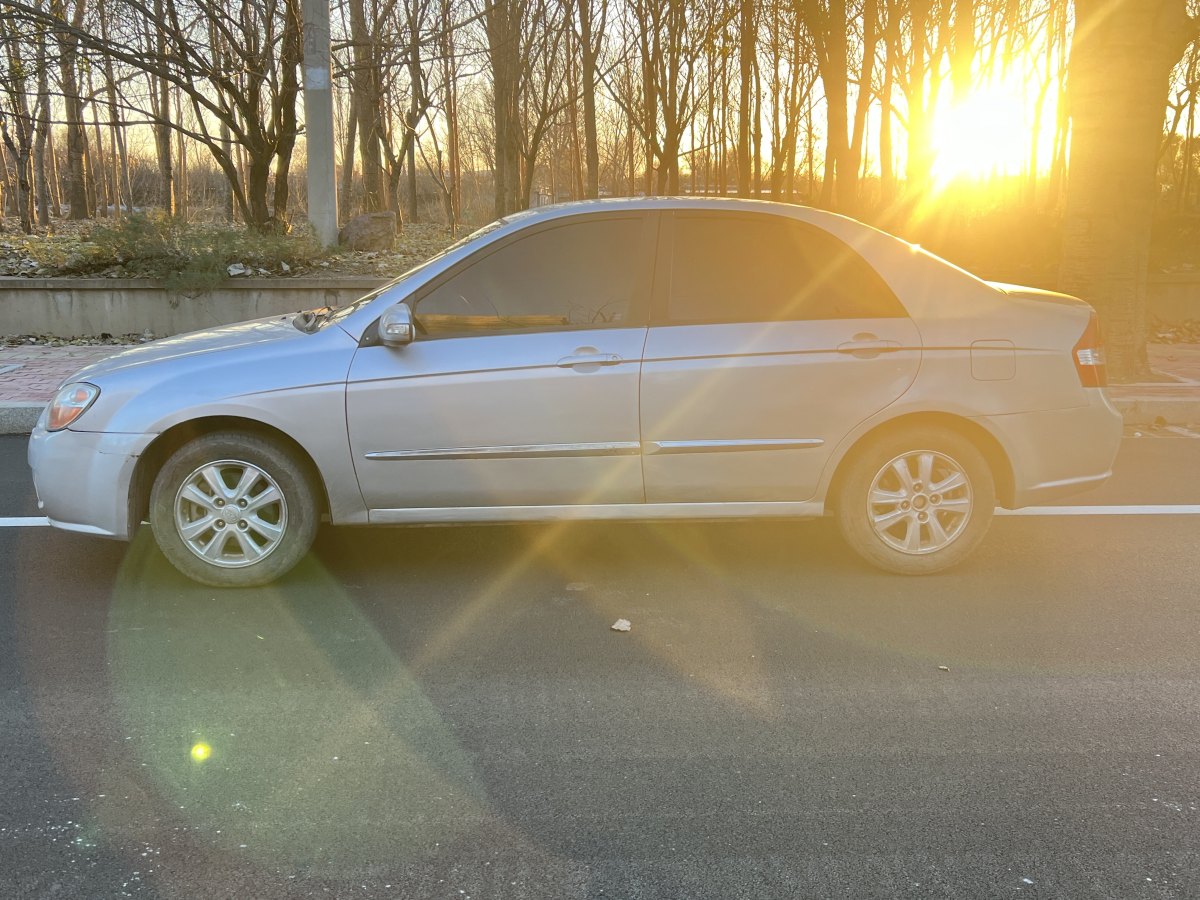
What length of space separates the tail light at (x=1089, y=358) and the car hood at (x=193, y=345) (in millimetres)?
3660

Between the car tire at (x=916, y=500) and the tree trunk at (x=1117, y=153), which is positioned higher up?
the tree trunk at (x=1117, y=153)

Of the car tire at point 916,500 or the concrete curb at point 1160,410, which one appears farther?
the concrete curb at point 1160,410

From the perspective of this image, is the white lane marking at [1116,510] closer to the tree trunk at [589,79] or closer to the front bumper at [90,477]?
the front bumper at [90,477]

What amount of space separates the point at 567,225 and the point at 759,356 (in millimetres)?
1085

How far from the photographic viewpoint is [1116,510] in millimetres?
6184

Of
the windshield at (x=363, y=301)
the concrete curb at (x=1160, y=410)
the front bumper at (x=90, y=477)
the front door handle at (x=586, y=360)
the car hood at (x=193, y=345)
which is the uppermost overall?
the windshield at (x=363, y=301)

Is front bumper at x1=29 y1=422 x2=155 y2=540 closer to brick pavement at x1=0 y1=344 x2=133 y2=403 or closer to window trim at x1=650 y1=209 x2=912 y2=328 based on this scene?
window trim at x1=650 y1=209 x2=912 y2=328

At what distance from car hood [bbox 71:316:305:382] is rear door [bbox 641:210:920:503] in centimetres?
174

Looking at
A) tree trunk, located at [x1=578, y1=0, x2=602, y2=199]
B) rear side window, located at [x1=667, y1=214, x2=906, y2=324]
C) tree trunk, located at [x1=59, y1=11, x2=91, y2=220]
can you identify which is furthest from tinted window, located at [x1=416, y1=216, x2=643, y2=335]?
tree trunk, located at [x1=59, y1=11, x2=91, y2=220]

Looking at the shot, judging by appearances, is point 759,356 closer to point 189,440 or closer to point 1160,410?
point 189,440

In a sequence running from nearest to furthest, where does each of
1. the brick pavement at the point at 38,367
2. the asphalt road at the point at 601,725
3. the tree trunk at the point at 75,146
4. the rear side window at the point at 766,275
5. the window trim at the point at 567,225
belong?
the asphalt road at the point at 601,725
the window trim at the point at 567,225
the rear side window at the point at 766,275
the brick pavement at the point at 38,367
the tree trunk at the point at 75,146

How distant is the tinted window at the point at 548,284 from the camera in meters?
4.78

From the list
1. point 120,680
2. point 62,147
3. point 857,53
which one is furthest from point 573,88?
point 62,147

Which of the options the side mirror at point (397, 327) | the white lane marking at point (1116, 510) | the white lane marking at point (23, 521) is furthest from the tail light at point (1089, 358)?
the white lane marking at point (23, 521)
